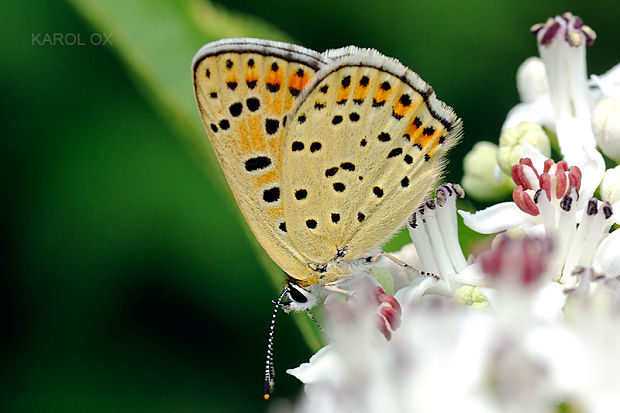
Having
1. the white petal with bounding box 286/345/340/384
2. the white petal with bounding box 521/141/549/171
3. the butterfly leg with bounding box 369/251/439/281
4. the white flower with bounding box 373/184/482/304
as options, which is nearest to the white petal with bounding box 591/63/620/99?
the white petal with bounding box 521/141/549/171

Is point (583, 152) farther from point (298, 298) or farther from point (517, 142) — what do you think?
point (298, 298)

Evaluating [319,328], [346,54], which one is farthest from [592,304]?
[346,54]

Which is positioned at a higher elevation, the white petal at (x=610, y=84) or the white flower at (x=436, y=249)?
the white petal at (x=610, y=84)

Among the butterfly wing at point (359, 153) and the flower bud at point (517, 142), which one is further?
the flower bud at point (517, 142)

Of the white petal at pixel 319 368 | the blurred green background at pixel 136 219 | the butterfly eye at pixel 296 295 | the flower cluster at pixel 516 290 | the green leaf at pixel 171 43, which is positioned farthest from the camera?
the blurred green background at pixel 136 219

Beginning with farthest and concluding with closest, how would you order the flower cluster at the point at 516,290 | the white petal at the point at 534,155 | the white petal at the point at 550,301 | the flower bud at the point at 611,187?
1. the white petal at the point at 534,155
2. the flower bud at the point at 611,187
3. the white petal at the point at 550,301
4. the flower cluster at the point at 516,290

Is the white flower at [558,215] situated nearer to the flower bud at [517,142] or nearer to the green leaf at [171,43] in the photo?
the flower bud at [517,142]

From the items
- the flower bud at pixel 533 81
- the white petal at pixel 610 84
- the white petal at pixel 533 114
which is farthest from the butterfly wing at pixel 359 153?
the flower bud at pixel 533 81

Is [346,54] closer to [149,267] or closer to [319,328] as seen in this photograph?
[319,328]
